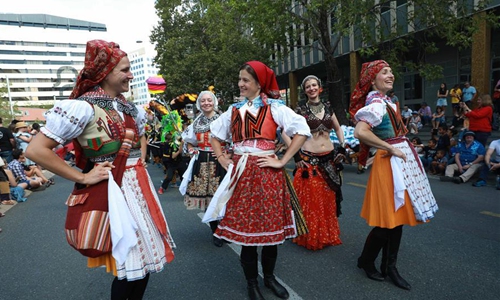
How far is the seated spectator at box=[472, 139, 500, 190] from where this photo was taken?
256 inches

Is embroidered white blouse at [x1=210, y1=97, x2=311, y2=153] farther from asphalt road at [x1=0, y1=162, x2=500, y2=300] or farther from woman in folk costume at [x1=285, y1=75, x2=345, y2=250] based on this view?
asphalt road at [x1=0, y1=162, x2=500, y2=300]

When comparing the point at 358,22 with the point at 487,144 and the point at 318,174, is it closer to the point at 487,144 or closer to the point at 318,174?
the point at 487,144

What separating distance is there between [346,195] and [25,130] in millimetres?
10584

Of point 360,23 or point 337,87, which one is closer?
point 360,23

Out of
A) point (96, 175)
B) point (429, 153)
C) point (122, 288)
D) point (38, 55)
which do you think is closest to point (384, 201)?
point (122, 288)

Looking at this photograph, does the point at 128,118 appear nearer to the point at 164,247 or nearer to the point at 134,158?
the point at 134,158

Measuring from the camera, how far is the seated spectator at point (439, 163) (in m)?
7.90

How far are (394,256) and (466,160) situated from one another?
5.69 m

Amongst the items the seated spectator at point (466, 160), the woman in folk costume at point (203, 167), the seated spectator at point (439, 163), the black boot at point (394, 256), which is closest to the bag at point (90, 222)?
the black boot at point (394, 256)

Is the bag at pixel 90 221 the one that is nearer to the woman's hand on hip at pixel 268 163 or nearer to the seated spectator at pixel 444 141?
the woman's hand on hip at pixel 268 163

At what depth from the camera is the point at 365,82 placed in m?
2.91

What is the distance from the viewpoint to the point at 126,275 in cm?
184

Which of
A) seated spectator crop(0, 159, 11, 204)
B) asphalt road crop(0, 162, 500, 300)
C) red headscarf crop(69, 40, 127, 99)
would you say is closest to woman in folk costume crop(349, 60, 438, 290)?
asphalt road crop(0, 162, 500, 300)

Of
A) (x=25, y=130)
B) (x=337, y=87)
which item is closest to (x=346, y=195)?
(x=337, y=87)
